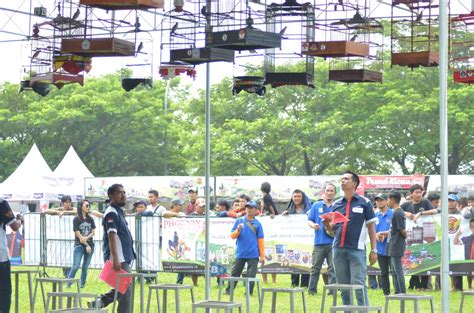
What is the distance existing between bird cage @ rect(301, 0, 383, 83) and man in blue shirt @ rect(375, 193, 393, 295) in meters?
2.54

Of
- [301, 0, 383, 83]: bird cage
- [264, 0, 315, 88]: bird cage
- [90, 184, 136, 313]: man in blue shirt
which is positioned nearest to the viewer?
[90, 184, 136, 313]: man in blue shirt

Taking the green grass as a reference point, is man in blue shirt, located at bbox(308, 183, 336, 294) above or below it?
above

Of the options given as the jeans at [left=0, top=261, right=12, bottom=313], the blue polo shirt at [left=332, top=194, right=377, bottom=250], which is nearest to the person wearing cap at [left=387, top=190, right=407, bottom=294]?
the blue polo shirt at [left=332, top=194, right=377, bottom=250]

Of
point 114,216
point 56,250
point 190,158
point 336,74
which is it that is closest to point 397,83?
point 190,158

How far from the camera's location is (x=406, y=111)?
56031 mm

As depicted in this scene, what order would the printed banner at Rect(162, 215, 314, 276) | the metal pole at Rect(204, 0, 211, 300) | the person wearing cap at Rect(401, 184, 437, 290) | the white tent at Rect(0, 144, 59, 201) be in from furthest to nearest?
the white tent at Rect(0, 144, 59, 201)
the printed banner at Rect(162, 215, 314, 276)
the person wearing cap at Rect(401, 184, 437, 290)
the metal pole at Rect(204, 0, 211, 300)

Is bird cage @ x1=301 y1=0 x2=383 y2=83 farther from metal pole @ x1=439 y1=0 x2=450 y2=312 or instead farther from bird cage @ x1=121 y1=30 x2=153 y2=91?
metal pole @ x1=439 y1=0 x2=450 y2=312

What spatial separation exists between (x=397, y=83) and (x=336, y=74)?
39205 millimetres

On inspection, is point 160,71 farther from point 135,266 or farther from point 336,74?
point 135,266

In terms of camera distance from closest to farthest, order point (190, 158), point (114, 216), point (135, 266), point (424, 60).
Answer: point (114, 216)
point (424, 60)
point (135, 266)
point (190, 158)

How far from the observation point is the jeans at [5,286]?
14.6m

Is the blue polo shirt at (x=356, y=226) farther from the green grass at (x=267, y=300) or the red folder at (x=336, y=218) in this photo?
the green grass at (x=267, y=300)

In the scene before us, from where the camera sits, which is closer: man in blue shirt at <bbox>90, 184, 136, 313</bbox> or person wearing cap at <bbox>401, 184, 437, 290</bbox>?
man in blue shirt at <bbox>90, 184, 136, 313</bbox>

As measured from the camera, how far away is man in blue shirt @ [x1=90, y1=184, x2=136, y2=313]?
1449 centimetres
